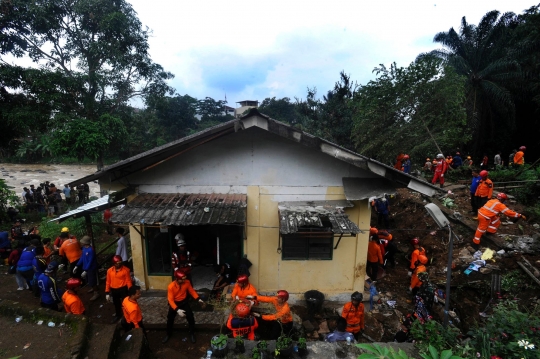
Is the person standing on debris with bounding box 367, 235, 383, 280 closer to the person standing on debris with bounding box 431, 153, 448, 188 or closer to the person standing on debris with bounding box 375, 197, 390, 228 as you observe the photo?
the person standing on debris with bounding box 375, 197, 390, 228

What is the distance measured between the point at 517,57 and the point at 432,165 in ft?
38.8

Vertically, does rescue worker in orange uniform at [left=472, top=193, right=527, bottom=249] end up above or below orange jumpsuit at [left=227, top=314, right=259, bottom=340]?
above

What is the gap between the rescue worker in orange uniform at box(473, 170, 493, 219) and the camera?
945 cm

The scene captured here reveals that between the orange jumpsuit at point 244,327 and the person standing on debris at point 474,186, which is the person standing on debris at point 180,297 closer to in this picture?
the orange jumpsuit at point 244,327

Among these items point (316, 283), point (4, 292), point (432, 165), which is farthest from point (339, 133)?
point (4, 292)

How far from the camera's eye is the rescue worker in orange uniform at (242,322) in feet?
16.6

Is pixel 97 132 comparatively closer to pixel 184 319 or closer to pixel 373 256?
pixel 184 319

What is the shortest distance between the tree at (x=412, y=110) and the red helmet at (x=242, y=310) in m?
14.5

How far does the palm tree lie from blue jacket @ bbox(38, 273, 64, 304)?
25.7 meters

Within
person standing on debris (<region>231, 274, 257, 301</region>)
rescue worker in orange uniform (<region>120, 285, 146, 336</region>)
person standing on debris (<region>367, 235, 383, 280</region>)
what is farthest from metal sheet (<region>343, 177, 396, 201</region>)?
rescue worker in orange uniform (<region>120, 285, 146, 336</region>)

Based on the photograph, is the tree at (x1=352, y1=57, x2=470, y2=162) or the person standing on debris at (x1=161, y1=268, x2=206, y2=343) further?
the tree at (x1=352, y1=57, x2=470, y2=162)

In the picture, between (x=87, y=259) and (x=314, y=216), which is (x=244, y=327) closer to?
(x=314, y=216)

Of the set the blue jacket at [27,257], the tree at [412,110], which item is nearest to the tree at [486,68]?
the tree at [412,110]

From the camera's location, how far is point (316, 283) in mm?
6793
